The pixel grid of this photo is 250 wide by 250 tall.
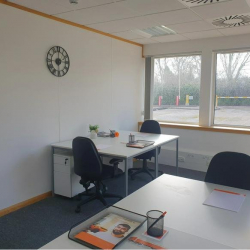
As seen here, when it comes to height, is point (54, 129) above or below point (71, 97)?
below

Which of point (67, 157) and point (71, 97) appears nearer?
point (67, 157)

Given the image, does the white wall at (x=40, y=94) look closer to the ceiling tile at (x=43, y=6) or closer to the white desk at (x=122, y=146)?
the ceiling tile at (x=43, y=6)

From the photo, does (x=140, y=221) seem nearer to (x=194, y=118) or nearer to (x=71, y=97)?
(x=71, y=97)

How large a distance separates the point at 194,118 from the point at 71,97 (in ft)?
8.73

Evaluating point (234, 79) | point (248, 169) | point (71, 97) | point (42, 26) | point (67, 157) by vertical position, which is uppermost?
point (42, 26)

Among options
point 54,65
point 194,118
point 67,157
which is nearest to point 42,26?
point 54,65

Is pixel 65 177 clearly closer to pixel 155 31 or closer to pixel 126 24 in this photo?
pixel 126 24

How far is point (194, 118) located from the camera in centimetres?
540

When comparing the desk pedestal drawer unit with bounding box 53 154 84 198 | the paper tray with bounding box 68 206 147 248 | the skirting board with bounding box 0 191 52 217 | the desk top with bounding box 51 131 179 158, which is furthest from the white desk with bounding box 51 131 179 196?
the paper tray with bounding box 68 206 147 248

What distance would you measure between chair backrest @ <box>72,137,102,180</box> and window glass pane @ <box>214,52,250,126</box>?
2.98m

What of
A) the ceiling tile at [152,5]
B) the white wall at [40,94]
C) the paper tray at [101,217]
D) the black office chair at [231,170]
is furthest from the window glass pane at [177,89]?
the paper tray at [101,217]

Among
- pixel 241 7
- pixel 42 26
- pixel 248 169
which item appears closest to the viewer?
pixel 248 169

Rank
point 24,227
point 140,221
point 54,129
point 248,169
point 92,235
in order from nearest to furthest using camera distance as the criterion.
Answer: point 92,235
point 140,221
point 248,169
point 24,227
point 54,129

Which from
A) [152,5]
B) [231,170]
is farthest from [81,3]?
[231,170]
